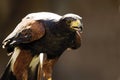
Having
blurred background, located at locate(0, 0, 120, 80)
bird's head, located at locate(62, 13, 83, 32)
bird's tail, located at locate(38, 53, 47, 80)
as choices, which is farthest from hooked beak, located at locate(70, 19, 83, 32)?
blurred background, located at locate(0, 0, 120, 80)

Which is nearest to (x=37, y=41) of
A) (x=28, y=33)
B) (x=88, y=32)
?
(x=28, y=33)

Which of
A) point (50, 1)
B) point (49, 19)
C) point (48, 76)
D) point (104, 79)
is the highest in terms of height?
point (49, 19)

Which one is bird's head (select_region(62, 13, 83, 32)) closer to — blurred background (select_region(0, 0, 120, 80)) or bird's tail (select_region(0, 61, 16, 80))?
bird's tail (select_region(0, 61, 16, 80))

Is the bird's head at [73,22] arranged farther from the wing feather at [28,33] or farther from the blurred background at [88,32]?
the blurred background at [88,32]

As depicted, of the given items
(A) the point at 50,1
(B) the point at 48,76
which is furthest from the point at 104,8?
(B) the point at 48,76

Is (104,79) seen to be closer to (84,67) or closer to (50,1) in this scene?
(84,67)

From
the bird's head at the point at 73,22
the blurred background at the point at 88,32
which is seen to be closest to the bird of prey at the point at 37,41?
the bird's head at the point at 73,22

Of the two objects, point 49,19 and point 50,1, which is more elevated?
point 49,19

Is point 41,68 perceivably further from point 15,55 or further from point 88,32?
point 88,32
